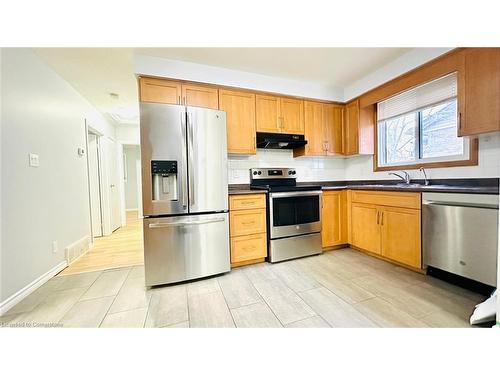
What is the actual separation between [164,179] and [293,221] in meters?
1.58

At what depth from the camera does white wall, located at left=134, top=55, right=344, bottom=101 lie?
85.8 inches

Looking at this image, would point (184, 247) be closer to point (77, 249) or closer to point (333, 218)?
point (77, 249)

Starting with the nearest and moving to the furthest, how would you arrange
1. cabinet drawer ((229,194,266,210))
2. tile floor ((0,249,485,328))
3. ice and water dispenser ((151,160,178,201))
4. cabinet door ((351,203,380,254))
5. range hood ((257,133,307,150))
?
tile floor ((0,249,485,328)), ice and water dispenser ((151,160,178,201)), cabinet drawer ((229,194,266,210)), cabinet door ((351,203,380,254)), range hood ((257,133,307,150))

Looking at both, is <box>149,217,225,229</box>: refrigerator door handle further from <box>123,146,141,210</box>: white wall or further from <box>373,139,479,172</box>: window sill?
<box>123,146,141,210</box>: white wall

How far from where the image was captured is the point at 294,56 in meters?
2.27

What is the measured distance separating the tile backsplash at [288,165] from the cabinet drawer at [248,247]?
2.69ft

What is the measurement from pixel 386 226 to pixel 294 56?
7.23 ft

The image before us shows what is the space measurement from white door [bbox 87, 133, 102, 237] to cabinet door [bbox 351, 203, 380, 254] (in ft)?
13.6

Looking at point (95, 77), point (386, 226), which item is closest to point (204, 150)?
point (95, 77)

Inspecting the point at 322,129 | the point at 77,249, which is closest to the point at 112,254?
the point at 77,249

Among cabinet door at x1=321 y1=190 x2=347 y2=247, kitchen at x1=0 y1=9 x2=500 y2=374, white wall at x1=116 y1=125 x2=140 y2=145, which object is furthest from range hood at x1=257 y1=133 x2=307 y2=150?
white wall at x1=116 y1=125 x2=140 y2=145
